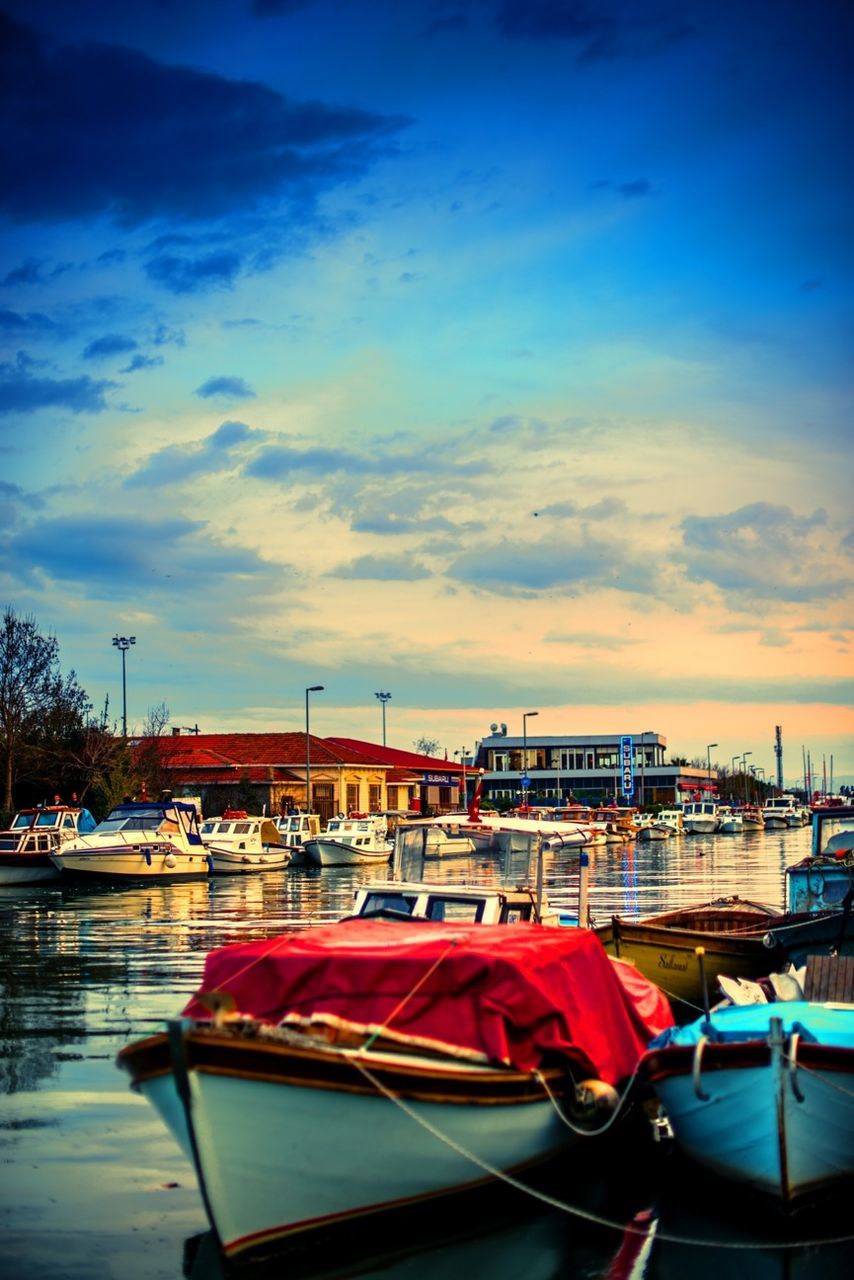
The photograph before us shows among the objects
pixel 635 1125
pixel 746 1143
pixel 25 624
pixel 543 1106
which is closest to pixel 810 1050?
pixel 746 1143

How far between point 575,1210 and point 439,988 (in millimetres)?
2205

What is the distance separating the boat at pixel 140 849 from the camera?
49.7 metres

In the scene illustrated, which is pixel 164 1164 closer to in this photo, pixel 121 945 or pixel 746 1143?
pixel 746 1143

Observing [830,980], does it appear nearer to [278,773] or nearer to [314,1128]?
[314,1128]

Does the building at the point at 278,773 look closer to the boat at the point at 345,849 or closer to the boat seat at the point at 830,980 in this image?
the boat at the point at 345,849

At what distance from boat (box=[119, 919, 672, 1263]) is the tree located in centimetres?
5791

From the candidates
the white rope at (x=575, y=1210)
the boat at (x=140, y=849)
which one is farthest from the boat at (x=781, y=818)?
the white rope at (x=575, y=1210)

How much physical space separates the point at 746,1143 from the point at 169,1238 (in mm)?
4443

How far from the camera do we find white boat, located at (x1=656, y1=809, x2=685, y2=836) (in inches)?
4262

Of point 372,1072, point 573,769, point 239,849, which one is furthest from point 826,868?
point 573,769

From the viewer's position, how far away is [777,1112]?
10648mm

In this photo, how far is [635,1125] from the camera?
13.2 m

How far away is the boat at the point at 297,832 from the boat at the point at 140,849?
401 inches

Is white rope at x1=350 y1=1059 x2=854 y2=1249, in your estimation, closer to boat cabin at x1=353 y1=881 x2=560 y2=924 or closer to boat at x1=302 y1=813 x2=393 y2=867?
boat cabin at x1=353 y1=881 x2=560 y2=924
